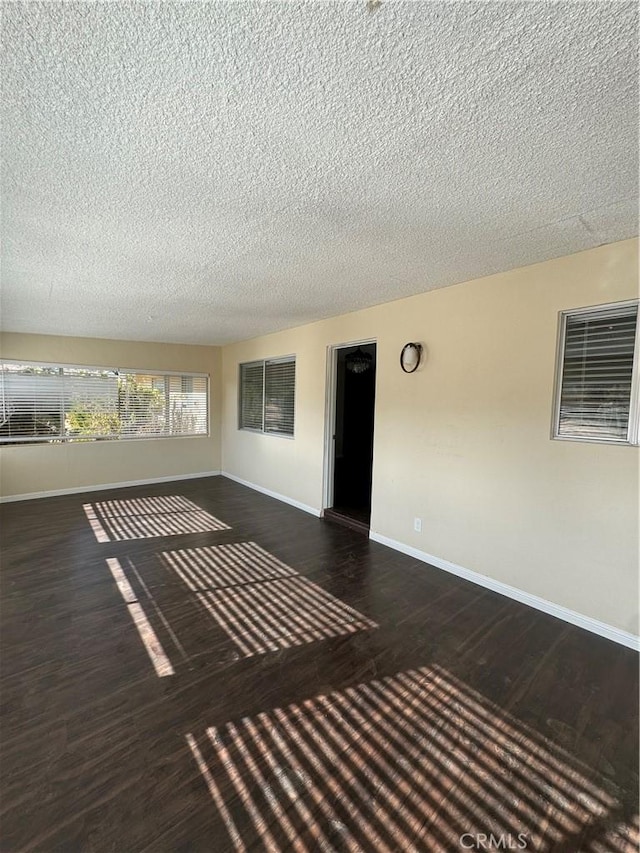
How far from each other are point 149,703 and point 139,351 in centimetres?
556

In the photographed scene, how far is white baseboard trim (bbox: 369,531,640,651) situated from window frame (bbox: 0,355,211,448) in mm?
4583

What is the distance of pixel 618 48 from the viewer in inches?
41.4

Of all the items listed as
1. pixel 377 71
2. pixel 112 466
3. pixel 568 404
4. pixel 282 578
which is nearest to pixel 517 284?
pixel 568 404

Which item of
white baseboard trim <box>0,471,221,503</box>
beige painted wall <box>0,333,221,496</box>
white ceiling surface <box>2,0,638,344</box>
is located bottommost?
white baseboard trim <box>0,471,221,503</box>

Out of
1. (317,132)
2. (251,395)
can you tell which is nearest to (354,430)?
(251,395)

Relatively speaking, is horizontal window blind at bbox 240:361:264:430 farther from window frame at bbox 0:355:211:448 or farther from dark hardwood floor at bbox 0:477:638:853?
dark hardwood floor at bbox 0:477:638:853

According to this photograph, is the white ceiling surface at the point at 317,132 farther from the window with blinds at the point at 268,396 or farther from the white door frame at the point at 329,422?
the window with blinds at the point at 268,396

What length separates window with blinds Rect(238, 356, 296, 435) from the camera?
215 inches

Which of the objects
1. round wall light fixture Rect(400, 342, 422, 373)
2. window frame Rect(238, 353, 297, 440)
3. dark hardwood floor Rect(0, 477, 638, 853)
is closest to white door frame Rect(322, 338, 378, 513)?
window frame Rect(238, 353, 297, 440)

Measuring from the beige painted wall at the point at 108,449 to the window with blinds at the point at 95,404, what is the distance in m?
0.13

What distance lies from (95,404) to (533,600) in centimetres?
628

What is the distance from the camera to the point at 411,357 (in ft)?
11.6

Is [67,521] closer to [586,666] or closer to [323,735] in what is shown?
[323,735]

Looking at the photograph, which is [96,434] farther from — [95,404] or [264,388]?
[264,388]
